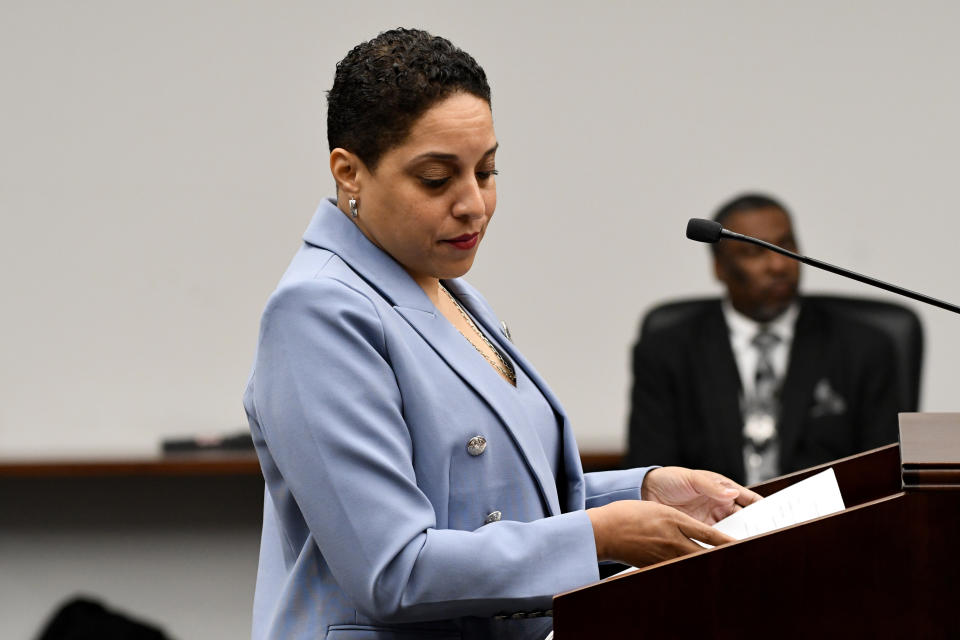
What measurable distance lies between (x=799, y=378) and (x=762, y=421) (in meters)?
0.17

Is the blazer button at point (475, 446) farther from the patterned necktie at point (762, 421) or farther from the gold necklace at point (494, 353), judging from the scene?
the patterned necktie at point (762, 421)

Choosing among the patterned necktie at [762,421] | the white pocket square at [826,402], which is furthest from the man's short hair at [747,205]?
the white pocket square at [826,402]

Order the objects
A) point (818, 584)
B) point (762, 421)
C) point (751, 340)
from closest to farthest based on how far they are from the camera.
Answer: point (818, 584), point (762, 421), point (751, 340)

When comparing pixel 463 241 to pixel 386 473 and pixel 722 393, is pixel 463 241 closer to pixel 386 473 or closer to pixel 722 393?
pixel 386 473

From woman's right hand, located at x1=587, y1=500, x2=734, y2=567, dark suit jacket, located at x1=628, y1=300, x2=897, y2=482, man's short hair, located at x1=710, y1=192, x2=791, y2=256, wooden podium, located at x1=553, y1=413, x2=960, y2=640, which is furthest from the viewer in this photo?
man's short hair, located at x1=710, y1=192, x2=791, y2=256

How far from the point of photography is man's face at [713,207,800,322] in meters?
3.46

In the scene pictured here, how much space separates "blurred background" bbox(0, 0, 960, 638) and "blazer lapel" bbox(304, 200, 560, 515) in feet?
8.34

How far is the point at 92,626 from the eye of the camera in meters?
3.68

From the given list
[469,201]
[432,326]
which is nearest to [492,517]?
[432,326]

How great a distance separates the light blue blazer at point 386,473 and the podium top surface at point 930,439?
0.93ft

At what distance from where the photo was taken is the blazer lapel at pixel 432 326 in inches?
46.4

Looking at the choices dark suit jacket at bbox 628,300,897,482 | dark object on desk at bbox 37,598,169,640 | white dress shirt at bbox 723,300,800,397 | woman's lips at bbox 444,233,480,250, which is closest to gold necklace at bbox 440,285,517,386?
woman's lips at bbox 444,233,480,250

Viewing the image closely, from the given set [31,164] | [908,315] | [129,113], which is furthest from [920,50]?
[31,164]

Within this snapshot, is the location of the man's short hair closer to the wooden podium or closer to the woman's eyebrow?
the woman's eyebrow
